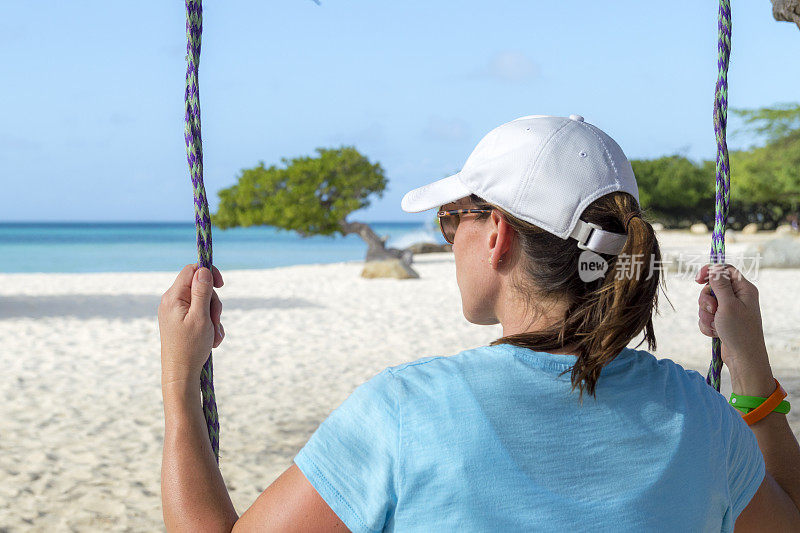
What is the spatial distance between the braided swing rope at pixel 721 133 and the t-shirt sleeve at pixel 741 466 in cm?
42

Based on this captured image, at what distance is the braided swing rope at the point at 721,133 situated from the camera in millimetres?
1519

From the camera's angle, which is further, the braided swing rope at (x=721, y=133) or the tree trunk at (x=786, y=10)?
the tree trunk at (x=786, y=10)

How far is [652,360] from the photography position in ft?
3.51

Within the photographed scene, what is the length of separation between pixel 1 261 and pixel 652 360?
1316 inches

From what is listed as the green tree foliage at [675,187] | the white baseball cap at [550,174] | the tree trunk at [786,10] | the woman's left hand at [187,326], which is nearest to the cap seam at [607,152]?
the white baseball cap at [550,174]

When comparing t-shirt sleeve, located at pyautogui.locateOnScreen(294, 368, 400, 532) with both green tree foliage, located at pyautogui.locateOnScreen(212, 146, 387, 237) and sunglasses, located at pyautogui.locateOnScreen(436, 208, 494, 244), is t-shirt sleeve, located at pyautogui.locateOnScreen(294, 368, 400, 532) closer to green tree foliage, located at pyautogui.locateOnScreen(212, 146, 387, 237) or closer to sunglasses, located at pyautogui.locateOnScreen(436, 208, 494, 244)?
sunglasses, located at pyautogui.locateOnScreen(436, 208, 494, 244)

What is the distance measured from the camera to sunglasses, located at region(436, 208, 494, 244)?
110 centimetres

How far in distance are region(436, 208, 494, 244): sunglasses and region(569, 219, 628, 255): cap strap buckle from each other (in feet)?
0.49

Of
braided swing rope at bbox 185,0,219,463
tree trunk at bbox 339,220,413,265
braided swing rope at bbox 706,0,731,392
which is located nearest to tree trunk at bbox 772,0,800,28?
braided swing rope at bbox 706,0,731,392

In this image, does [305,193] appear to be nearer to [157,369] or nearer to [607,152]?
[157,369]

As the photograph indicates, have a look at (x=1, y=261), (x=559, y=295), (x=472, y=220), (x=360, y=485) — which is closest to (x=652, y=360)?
(x=559, y=295)

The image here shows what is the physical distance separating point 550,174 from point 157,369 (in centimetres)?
538

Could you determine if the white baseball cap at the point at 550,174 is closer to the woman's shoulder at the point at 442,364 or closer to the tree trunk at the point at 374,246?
the woman's shoulder at the point at 442,364

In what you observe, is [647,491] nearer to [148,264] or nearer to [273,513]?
[273,513]
